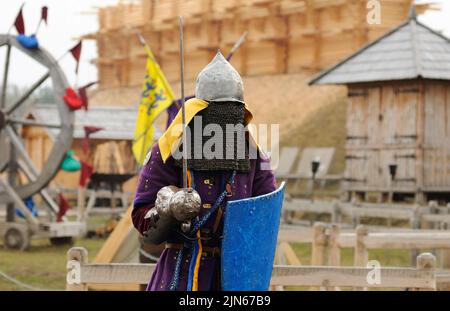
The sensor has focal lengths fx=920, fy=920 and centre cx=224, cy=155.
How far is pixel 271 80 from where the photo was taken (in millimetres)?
33281

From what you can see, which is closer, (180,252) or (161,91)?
(180,252)

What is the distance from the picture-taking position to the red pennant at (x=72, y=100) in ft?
45.5

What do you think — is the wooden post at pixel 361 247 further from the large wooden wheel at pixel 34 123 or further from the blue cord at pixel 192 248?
the large wooden wheel at pixel 34 123

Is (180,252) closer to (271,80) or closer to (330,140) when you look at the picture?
(330,140)

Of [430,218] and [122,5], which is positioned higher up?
[122,5]

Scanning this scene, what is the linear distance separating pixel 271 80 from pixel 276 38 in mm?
1522

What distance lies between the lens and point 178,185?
4.21 meters

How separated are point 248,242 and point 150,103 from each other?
9.24 meters

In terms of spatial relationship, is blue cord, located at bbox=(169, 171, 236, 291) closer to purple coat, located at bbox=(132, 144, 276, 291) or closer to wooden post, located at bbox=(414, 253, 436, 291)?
purple coat, located at bbox=(132, 144, 276, 291)

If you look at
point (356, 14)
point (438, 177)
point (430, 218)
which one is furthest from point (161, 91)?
point (356, 14)

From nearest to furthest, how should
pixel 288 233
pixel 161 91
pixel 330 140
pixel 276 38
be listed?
pixel 288 233, pixel 161 91, pixel 330 140, pixel 276 38

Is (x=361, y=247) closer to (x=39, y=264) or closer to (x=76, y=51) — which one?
(x=39, y=264)

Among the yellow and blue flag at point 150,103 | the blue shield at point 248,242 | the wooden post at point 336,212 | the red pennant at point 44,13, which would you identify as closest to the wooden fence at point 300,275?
the blue shield at point 248,242

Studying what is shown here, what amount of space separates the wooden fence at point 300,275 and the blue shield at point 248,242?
1.58m
